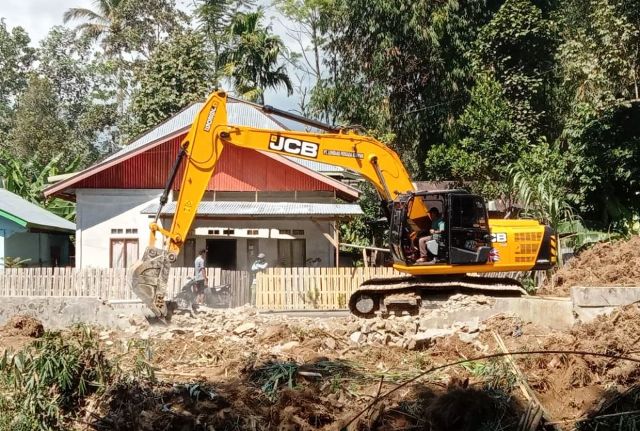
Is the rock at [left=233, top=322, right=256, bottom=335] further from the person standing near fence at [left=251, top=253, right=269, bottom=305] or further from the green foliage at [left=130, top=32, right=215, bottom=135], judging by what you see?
the green foliage at [left=130, top=32, right=215, bottom=135]

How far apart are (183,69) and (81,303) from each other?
21682mm

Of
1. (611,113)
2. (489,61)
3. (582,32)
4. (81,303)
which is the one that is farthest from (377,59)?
(81,303)

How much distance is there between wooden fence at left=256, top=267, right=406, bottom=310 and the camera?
1784cm

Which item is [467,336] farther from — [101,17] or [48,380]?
[101,17]

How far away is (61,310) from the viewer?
41.3 ft

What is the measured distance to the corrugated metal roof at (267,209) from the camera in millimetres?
18938

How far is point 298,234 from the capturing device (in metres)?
21.2

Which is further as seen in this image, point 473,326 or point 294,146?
point 294,146

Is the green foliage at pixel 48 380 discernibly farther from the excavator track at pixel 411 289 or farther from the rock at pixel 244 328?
the excavator track at pixel 411 289

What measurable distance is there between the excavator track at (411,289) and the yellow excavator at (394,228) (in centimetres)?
2

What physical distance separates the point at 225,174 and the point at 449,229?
1116 centimetres

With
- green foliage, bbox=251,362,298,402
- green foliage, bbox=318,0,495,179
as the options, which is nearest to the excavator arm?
green foliage, bbox=251,362,298,402

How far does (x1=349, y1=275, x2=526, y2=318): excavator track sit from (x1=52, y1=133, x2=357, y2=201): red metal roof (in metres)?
8.59

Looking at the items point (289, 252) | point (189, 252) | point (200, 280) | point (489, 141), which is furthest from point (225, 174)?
point (489, 141)
